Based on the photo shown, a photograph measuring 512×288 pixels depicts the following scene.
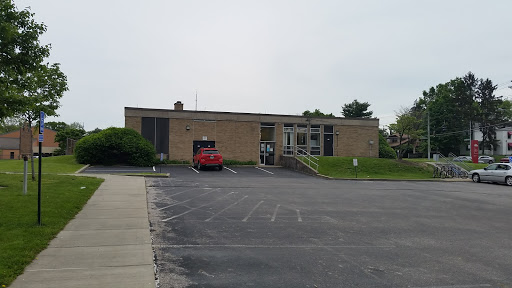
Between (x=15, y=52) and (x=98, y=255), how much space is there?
733cm

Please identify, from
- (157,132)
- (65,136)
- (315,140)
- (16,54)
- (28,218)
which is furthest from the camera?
(65,136)

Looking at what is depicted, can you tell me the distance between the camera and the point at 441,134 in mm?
79188

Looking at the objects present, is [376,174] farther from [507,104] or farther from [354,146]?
[507,104]

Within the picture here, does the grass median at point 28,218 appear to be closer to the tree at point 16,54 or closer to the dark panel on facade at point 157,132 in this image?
the tree at point 16,54

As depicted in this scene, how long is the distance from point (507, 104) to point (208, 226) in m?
101

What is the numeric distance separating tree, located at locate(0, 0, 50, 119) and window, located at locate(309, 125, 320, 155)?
27397 mm

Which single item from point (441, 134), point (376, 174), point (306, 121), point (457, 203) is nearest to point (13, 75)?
point (457, 203)

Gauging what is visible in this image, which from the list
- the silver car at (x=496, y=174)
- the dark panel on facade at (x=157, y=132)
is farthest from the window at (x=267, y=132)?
the silver car at (x=496, y=174)

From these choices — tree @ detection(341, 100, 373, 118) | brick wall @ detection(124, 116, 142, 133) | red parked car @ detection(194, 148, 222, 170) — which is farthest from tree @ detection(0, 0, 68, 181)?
tree @ detection(341, 100, 373, 118)

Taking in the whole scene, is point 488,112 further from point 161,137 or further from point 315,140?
point 161,137

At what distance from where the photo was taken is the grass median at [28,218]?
17.4 ft

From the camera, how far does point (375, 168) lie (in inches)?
1146

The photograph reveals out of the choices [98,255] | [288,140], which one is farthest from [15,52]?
[288,140]

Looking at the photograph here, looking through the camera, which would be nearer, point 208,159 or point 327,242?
point 327,242
